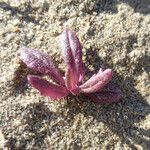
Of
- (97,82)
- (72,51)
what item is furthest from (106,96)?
(72,51)

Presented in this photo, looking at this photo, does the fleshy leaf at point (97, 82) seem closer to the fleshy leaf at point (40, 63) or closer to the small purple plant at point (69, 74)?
the small purple plant at point (69, 74)

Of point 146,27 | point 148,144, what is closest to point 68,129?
point 148,144

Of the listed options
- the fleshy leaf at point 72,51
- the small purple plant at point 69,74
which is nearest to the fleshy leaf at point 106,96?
the small purple plant at point 69,74

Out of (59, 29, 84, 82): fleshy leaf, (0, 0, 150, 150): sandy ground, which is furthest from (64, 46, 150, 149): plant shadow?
(59, 29, 84, 82): fleshy leaf

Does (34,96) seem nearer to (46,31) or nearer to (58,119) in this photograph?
(58,119)

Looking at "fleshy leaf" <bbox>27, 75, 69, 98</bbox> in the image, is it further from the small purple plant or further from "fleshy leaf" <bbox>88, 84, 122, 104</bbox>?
"fleshy leaf" <bbox>88, 84, 122, 104</bbox>

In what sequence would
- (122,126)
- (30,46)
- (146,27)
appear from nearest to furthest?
(122,126) < (30,46) < (146,27)

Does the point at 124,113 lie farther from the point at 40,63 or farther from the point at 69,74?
the point at 40,63
